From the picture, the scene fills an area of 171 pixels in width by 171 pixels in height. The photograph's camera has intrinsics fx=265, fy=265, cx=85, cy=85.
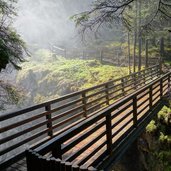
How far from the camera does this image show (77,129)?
4.78 metres

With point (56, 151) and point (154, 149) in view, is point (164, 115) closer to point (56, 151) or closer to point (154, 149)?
point (154, 149)

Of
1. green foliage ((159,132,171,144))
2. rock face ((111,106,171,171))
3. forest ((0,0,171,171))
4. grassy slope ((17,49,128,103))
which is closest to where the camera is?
forest ((0,0,171,171))

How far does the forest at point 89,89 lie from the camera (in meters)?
6.56

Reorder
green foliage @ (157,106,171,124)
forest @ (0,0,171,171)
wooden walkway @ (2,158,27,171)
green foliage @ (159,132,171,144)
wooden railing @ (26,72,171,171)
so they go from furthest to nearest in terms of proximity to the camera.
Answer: green foliage @ (157,106,171,124) → green foliage @ (159,132,171,144) → forest @ (0,0,171,171) → wooden walkway @ (2,158,27,171) → wooden railing @ (26,72,171,171)

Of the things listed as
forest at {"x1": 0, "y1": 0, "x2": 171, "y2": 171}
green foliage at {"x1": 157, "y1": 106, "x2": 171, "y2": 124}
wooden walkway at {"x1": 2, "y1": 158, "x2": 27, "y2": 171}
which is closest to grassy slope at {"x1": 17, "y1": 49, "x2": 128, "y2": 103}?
forest at {"x1": 0, "y1": 0, "x2": 171, "y2": 171}

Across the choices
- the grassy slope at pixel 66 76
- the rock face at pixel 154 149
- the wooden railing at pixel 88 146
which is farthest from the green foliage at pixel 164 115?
the grassy slope at pixel 66 76

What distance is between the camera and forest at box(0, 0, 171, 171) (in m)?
6.56

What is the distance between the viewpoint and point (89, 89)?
10359 millimetres

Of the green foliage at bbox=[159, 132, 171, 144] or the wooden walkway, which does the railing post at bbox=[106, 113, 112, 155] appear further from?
the green foliage at bbox=[159, 132, 171, 144]

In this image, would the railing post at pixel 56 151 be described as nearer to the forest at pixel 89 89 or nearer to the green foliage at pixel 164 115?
the forest at pixel 89 89

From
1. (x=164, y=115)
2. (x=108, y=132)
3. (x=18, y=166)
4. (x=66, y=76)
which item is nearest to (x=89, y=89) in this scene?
(x=108, y=132)

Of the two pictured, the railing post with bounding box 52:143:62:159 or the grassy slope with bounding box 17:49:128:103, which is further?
the grassy slope with bounding box 17:49:128:103

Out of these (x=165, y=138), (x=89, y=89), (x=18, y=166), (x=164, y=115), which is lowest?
(x=165, y=138)

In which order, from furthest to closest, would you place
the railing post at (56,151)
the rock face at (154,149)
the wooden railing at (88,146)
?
1. the rock face at (154,149)
2. the railing post at (56,151)
3. the wooden railing at (88,146)
